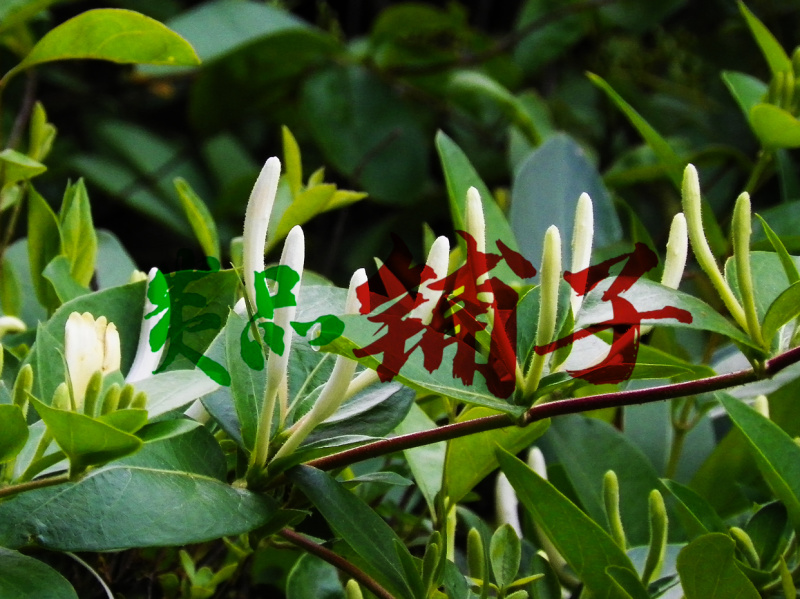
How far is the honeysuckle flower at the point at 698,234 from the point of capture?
254 millimetres

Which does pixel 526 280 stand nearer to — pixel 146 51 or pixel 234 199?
pixel 146 51

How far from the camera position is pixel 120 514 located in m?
0.22

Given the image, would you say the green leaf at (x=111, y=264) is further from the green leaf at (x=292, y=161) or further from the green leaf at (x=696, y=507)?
the green leaf at (x=696, y=507)

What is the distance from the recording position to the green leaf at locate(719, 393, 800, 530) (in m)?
0.28

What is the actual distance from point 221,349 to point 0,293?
0.18 metres

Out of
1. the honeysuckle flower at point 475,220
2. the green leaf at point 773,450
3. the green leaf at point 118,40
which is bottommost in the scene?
the green leaf at point 773,450

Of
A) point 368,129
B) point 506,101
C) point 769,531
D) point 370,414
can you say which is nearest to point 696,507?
point 769,531

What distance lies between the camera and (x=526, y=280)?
17.1 inches

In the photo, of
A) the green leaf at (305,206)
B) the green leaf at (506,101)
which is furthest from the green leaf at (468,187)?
the green leaf at (506,101)

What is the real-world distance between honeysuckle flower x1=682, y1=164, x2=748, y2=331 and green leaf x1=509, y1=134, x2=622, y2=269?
0.61ft

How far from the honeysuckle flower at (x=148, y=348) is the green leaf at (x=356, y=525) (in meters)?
0.06

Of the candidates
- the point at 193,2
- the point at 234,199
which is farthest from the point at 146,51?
the point at 193,2

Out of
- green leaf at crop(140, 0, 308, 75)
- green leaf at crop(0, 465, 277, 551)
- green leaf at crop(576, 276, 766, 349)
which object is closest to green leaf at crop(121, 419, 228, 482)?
green leaf at crop(0, 465, 277, 551)

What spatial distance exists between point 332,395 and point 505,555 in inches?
3.3
